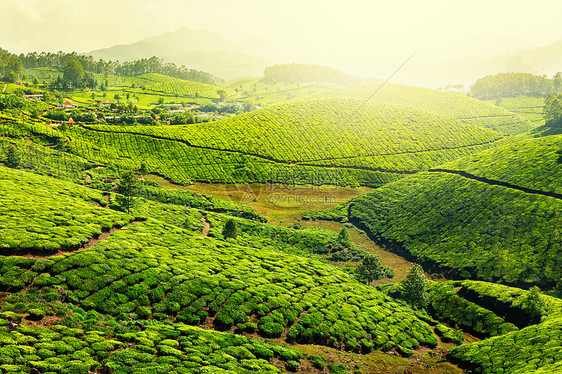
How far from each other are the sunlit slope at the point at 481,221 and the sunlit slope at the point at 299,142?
124ft

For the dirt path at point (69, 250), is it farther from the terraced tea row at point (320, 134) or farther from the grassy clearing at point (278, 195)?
the terraced tea row at point (320, 134)

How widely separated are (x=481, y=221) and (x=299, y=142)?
96.8m

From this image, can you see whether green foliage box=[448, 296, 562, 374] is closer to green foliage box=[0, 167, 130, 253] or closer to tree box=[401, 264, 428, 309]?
tree box=[401, 264, 428, 309]

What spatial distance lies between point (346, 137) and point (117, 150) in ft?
352

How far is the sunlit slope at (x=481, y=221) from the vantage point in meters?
64.3

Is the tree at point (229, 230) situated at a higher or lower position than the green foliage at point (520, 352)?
higher

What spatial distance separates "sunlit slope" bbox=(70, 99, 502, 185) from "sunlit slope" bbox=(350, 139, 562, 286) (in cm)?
3776

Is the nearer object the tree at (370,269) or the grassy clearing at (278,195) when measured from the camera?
the tree at (370,269)

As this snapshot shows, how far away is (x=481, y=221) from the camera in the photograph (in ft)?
258

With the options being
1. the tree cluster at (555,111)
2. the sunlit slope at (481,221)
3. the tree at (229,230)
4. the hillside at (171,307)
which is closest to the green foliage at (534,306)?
the sunlit slope at (481,221)

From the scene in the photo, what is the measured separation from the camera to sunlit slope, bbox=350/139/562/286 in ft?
211

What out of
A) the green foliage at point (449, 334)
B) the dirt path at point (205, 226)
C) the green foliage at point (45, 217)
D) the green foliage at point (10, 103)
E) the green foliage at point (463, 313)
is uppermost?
the green foliage at point (10, 103)

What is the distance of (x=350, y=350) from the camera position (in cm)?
4166

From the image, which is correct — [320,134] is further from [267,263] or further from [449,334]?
[449,334]
